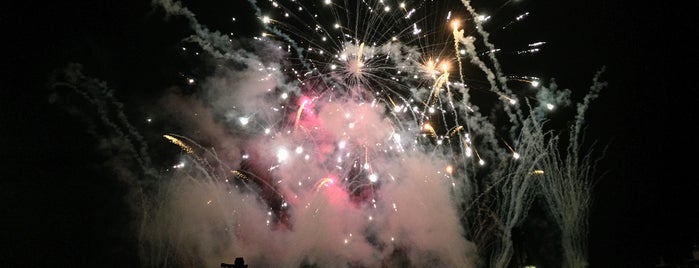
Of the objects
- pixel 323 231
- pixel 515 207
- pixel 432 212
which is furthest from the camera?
pixel 323 231

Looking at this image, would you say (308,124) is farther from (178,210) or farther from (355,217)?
(178,210)

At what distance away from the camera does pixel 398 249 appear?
15.1 m

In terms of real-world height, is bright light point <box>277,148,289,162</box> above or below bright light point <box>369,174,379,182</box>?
above

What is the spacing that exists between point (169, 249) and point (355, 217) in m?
6.41

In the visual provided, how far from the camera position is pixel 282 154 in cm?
1146

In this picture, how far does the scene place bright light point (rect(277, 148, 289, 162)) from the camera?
1130cm

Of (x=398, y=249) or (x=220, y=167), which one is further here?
(x=398, y=249)

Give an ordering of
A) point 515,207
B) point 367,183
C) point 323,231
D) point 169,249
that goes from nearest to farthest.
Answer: point 515,207 < point 367,183 < point 323,231 < point 169,249

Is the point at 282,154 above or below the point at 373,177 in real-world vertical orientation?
above

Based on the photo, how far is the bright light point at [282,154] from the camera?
1130 cm

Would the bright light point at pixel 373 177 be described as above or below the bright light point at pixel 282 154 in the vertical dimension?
below

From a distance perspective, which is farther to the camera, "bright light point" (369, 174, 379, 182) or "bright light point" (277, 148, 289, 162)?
"bright light point" (369, 174, 379, 182)

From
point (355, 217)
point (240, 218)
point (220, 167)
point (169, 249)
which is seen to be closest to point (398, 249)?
point (355, 217)

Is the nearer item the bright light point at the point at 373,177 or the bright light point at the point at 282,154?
the bright light point at the point at 282,154
